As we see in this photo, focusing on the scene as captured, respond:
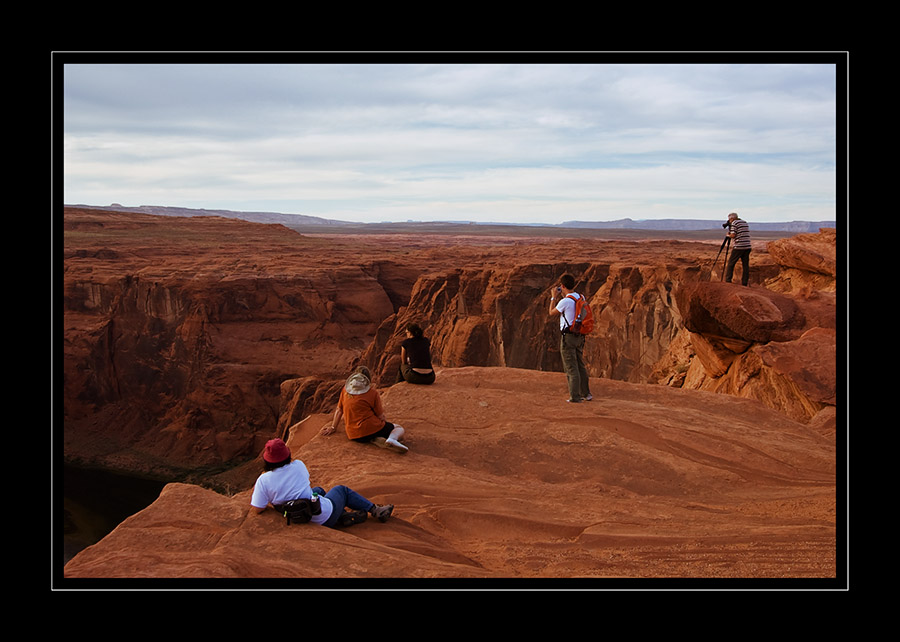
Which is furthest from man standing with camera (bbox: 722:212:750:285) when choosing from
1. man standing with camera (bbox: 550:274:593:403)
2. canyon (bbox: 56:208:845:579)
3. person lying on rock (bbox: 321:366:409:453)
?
person lying on rock (bbox: 321:366:409:453)

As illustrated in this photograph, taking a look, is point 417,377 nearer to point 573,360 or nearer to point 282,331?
point 573,360

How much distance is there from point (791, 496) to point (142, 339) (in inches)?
1410

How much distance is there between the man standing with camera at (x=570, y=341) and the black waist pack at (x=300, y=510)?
177 inches

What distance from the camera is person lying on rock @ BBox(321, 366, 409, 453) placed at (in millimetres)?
6457

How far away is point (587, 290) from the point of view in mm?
28281

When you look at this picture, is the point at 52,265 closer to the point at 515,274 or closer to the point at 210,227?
the point at 515,274

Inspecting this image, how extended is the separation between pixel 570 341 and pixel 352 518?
174 inches

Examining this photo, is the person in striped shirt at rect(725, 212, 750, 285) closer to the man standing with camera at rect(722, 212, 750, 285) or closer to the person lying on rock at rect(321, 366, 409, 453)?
the man standing with camera at rect(722, 212, 750, 285)

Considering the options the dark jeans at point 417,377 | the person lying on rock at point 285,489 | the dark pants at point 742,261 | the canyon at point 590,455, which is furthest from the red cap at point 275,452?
the dark pants at point 742,261

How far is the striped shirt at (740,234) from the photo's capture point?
11.0 m

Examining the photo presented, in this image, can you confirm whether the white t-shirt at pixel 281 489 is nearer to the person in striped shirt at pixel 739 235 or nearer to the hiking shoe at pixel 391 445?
the hiking shoe at pixel 391 445

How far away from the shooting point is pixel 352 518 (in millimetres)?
4793
